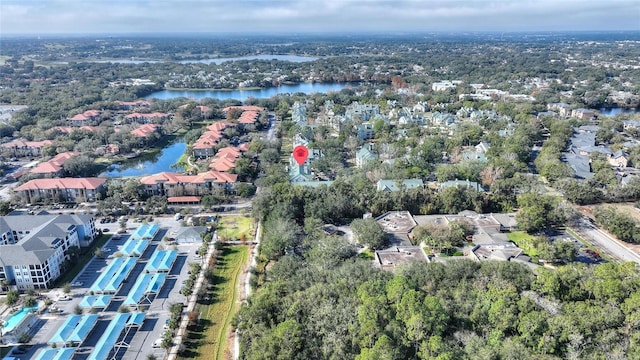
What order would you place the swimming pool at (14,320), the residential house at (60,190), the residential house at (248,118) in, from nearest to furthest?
the swimming pool at (14,320) < the residential house at (60,190) < the residential house at (248,118)

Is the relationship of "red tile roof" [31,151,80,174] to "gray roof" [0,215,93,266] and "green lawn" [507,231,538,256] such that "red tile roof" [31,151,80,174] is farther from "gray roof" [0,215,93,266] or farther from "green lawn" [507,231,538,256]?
"green lawn" [507,231,538,256]

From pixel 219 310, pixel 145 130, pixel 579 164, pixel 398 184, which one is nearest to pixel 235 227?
pixel 219 310

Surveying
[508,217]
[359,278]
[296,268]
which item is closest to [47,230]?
[296,268]

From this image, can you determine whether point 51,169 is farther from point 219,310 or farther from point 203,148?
point 219,310

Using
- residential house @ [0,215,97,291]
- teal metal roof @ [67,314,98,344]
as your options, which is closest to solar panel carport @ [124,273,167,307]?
teal metal roof @ [67,314,98,344]

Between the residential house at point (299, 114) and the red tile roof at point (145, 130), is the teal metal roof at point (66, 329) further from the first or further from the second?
the residential house at point (299, 114)

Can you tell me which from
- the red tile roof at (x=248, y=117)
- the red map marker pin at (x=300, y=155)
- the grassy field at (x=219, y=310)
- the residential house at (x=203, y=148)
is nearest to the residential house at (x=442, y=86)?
the red tile roof at (x=248, y=117)
